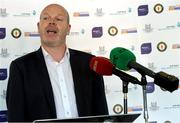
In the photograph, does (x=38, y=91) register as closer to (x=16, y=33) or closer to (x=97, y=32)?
(x=16, y=33)

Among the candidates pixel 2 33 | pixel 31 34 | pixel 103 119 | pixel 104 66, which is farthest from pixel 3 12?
pixel 103 119

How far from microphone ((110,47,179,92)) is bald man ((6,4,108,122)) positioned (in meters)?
0.56

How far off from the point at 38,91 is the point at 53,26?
462 mm

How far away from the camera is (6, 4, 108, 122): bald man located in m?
2.28

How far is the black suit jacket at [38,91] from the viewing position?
88.9 inches

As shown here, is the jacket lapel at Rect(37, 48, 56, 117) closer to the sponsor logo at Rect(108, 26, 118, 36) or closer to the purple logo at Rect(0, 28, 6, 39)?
the purple logo at Rect(0, 28, 6, 39)

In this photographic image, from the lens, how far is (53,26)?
246cm

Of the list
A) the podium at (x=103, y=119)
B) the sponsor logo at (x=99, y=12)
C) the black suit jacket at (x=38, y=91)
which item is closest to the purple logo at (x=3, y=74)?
the black suit jacket at (x=38, y=91)

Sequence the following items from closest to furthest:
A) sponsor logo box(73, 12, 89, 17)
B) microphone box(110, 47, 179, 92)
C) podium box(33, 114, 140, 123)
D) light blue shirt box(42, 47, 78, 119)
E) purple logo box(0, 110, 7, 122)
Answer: podium box(33, 114, 140, 123) → microphone box(110, 47, 179, 92) → light blue shirt box(42, 47, 78, 119) → purple logo box(0, 110, 7, 122) → sponsor logo box(73, 12, 89, 17)

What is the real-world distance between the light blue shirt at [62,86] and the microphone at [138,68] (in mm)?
561

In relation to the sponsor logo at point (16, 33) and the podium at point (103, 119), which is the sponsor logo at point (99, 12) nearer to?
the sponsor logo at point (16, 33)

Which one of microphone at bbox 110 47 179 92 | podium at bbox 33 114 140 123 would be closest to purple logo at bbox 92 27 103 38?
microphone at bbox 110 47 179 92

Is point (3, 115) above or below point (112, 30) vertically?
below

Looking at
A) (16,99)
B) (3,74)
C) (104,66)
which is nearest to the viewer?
(104,66)
